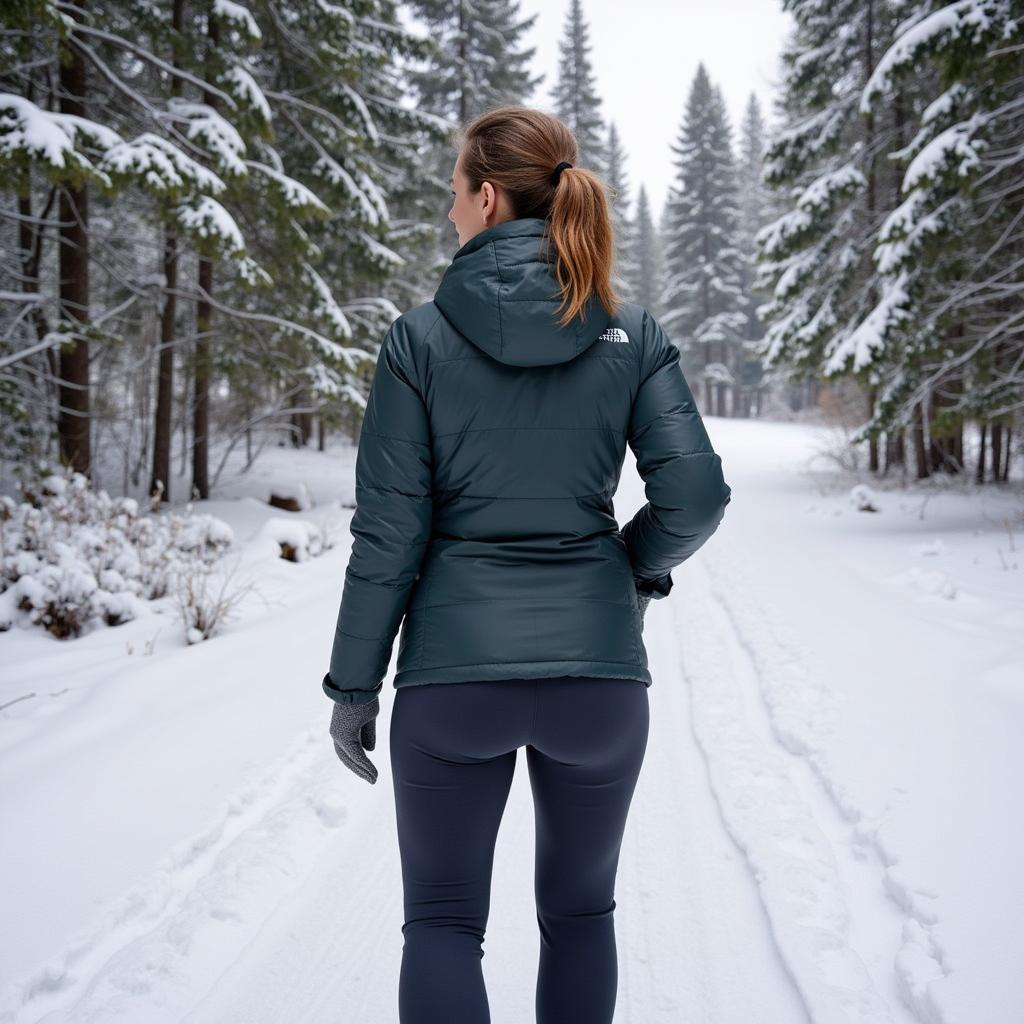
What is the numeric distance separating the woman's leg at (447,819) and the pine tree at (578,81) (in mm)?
30811

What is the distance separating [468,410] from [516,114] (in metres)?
0.67

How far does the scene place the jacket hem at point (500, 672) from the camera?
137 cm

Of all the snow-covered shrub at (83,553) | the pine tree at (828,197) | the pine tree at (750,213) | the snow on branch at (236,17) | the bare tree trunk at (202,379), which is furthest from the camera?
the pine tree at (750,213)

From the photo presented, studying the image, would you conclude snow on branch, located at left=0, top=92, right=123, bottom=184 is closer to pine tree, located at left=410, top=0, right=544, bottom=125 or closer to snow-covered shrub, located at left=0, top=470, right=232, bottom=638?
snow-covered shrub, located at left=0, top=470, right=232, bottom=638

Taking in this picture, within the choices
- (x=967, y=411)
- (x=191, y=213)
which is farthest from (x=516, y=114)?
(x=967, y=411)

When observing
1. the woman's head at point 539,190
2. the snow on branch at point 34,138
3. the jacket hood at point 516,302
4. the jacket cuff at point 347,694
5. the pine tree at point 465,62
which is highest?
the pine tree at point 465,62

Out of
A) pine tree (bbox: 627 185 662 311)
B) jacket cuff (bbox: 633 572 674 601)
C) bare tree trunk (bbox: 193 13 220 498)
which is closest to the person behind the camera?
jacket cuff (bbox: 633 572 674 601)

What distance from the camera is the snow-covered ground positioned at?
2.21 meters

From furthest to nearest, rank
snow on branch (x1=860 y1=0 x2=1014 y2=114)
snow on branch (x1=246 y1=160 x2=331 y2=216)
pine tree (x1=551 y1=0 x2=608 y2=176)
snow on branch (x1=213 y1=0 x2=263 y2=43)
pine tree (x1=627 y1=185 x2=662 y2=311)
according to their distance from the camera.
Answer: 1. pine tree (x1=627 y1=185 x2=662 y2=311)
2. pine tree (x1=551 y1=0 x2=608 y2=176)
3. snow on branch (x1=246 y1=160 x2=331 y2=216)
4. snow on branch (x1=213 y1=0 x2=263 y2=43)
5. snow on branch (x1=860 y1=0 x2=1014 y2=114)

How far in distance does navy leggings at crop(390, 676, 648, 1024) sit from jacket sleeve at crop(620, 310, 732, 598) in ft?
1.20

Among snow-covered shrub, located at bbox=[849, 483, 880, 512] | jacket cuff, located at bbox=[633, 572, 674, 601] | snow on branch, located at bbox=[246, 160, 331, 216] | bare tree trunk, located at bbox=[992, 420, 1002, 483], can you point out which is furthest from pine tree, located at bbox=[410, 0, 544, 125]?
jacket cuff, located at bbox=[633, 572, 674, 601]

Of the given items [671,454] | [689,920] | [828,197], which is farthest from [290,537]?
[828,197]

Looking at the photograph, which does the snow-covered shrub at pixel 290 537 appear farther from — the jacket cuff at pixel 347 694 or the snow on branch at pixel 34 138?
the jacket cuff at pixel 347 694

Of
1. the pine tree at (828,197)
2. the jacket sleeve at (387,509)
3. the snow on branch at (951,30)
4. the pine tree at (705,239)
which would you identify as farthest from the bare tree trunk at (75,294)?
the pine tree at (705,239)
